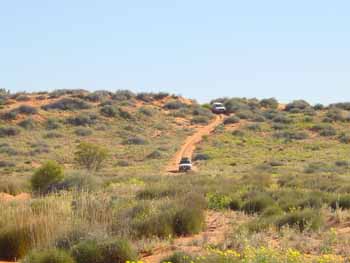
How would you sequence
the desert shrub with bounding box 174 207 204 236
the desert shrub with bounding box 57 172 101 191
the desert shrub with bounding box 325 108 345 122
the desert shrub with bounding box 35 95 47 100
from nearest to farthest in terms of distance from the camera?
the desert shrub with bounding box 174 207 204 236 < the desert shrub with bounding box 57 172 101 191 < the desert shrub with bounding box 325 108 345 122 < the desert shrub with bounding box 35 95 47 100

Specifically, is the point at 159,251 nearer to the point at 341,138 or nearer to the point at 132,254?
the point at 132,254

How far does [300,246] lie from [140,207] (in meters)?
4.52

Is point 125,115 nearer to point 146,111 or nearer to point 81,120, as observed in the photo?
point 146,111

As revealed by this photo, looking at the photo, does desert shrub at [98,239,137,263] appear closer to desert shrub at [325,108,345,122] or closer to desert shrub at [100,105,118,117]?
desert shrub at [100,105,118,117]

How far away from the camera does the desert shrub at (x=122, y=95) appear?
77.5 meters

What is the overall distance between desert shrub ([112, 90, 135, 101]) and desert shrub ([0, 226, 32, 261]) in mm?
65674

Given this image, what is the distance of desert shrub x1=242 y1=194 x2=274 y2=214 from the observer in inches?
651

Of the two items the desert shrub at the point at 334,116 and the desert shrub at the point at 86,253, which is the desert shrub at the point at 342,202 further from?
the desert shrub at the point at 334,116

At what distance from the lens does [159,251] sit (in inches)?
444

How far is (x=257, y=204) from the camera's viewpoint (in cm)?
1680

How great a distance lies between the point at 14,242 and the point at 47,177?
1269cm

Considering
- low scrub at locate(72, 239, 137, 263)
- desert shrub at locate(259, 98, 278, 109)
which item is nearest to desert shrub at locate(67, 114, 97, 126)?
desert shrub at locate(259, 98, 278, 109)

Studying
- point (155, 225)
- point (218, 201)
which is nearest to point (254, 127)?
point (218, 201)

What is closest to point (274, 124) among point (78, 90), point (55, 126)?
point (55, 126)
